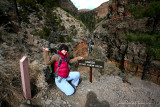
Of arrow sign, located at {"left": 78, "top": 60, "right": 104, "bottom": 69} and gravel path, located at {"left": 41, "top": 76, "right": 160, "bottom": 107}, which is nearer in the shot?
gravel path, located at {"left": 41, "top": 76, "right": 160, "bottom": 107}

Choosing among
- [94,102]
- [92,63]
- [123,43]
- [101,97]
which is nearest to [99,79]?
[101,97]

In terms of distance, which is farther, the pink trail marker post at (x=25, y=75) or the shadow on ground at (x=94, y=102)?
the shadow on ground at (x=94, y=102)

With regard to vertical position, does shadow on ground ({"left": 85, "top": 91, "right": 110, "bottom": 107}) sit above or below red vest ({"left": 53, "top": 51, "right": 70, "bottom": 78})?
below

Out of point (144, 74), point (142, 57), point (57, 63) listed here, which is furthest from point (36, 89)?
point (142, 57)

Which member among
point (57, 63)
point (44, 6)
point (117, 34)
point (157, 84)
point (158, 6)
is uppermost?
point (44, 6)

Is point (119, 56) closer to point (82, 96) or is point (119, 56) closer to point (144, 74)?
point (144, 74)

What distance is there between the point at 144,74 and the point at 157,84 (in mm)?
567

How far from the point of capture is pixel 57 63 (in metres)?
2.11

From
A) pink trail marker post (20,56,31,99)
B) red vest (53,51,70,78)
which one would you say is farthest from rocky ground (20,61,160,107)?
red vest (53,51,70,78)

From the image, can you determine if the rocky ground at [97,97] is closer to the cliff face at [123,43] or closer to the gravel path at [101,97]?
the gravel path at [101,97]

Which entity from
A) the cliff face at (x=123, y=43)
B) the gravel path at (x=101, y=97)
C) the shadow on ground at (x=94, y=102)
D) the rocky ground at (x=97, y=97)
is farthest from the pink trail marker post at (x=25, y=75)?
the cliff face at (x=123, y=43)

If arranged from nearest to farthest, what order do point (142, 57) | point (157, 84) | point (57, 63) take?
point (57, 63)
point (157, 84)
point (142, 57)

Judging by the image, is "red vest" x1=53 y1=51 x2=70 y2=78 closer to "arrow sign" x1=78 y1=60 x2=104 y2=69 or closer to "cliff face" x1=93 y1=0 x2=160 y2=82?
"arrow sign" x1=78 y1=60 x2=104 y2=69

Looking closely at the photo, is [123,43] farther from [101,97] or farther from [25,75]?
[25,75]
